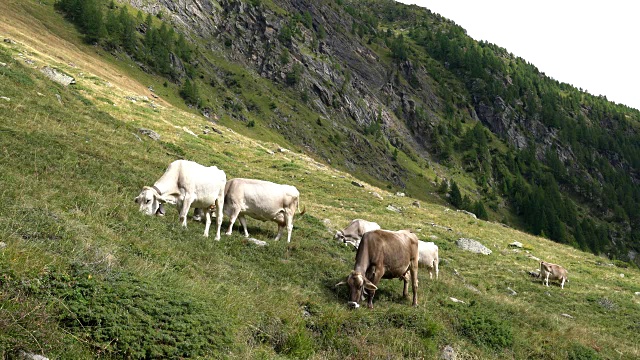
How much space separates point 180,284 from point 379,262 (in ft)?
20.4

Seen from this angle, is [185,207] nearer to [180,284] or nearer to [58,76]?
[180,284]

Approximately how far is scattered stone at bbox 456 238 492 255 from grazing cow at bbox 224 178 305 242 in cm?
1671

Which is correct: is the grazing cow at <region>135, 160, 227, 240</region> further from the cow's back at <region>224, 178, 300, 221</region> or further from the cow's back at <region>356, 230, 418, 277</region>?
the cow's back at <region>356, 230, 418, 277</region>

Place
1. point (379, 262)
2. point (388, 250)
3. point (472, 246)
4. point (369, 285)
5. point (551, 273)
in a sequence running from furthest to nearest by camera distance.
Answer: point (472, 246)
point (551, 273)
point (388, 250)
point (379, 262)
point (369, 285)

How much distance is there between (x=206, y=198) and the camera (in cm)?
1439

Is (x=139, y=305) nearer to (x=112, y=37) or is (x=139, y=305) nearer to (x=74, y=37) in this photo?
(x=74, y=37)

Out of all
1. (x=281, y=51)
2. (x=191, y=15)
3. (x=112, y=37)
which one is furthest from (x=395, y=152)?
(x=112, y=37)

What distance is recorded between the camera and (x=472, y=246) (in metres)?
29.5

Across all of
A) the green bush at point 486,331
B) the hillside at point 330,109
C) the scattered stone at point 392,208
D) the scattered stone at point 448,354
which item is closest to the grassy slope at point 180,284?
the green bush at point 486,331

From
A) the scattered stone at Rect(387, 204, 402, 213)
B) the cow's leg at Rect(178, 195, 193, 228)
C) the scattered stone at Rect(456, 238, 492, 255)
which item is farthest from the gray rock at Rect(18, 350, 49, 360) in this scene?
the scattered stone at Rect(387, 204, 402, 213)

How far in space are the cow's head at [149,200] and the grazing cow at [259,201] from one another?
10.1 feet

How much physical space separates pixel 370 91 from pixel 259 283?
6971 inches

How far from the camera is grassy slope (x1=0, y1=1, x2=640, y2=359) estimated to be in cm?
612

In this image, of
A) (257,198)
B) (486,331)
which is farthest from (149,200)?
(486,331)
